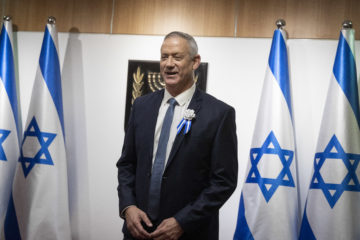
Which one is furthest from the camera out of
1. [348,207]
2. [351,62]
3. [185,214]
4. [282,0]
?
[282,0]

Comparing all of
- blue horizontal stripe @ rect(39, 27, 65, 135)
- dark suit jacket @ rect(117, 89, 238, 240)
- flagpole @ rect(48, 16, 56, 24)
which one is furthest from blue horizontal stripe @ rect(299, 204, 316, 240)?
flagpole @ rect(48, 16, 56, 24)

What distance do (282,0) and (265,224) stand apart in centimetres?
170

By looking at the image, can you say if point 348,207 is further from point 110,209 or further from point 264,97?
point 110,209

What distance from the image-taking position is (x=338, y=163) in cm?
272

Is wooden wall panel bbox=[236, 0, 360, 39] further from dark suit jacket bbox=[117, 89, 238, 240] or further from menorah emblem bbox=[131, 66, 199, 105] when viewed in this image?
dark suit jacket bbox=[117, 89, 238, 240]

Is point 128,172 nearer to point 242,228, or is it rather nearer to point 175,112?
point 175,112

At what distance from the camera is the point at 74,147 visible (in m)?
3.45

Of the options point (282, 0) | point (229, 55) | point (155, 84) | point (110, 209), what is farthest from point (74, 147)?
point (282, 0)

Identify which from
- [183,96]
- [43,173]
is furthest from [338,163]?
[43,173]

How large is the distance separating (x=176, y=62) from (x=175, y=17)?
1.35 m

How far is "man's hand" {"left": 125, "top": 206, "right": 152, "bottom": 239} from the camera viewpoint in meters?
1.93

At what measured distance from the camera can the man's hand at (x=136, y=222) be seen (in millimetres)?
1932

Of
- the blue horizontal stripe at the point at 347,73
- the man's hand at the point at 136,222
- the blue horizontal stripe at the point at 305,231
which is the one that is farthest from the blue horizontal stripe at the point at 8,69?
the blue horizontal stripe at the point at 347,73

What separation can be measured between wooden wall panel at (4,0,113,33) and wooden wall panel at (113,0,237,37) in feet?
0.41
